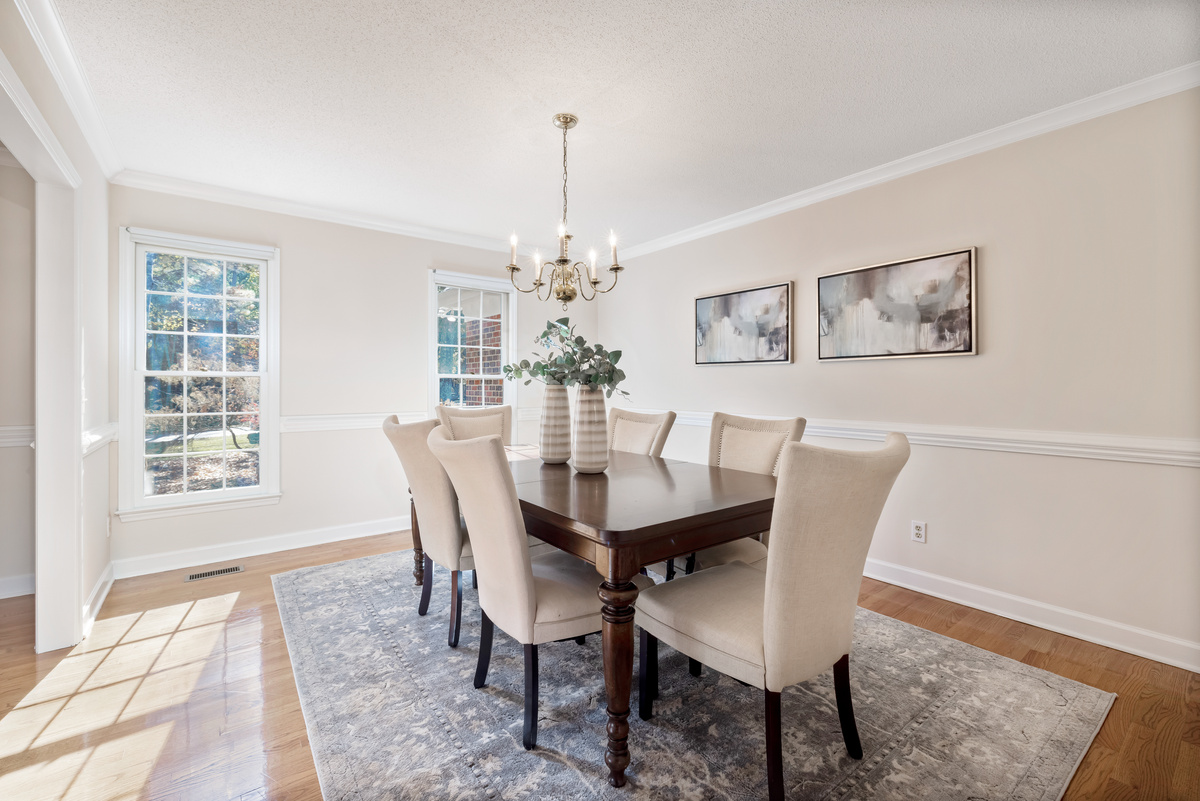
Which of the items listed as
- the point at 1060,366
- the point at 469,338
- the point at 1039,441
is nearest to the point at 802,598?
the point at 1039,441

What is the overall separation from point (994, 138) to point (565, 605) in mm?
3078

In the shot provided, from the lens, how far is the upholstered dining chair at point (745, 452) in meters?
2.28

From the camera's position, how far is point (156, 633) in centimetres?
248

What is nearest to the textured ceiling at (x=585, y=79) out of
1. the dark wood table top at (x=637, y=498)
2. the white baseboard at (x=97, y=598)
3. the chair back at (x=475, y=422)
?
the chair back at (x=475, y=422)

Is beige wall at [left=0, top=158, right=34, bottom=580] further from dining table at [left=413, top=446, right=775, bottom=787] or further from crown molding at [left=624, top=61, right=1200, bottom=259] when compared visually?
crown molding at [left=624, top=61, right=1200, bottom=259]

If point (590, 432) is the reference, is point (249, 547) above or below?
below

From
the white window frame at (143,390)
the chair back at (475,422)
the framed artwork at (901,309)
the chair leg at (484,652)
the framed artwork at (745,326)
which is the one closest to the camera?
the chair leg at (484,652)

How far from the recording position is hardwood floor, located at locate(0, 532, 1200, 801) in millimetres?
1548

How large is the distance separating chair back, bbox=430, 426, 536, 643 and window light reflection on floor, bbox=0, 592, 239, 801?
1.13 meters

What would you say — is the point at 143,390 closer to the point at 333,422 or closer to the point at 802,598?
the point at 333,422

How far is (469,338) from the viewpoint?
4598mm

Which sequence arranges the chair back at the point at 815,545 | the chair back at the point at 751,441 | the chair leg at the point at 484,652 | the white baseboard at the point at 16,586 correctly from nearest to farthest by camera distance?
the chair back at the point at 815,545 < the chair leg at the point at 484,652 < the chair back at the point at 751,441 < the white baseboard at the point at 16,586

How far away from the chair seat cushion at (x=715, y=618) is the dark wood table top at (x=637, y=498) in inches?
9.1

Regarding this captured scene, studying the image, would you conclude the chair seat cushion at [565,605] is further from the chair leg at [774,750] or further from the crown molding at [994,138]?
the crown molding at [994,138]
